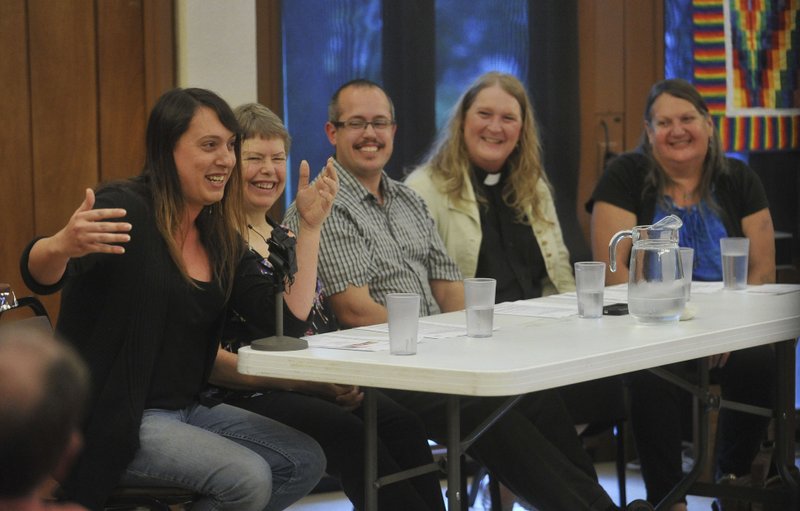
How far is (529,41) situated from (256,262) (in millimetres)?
1992

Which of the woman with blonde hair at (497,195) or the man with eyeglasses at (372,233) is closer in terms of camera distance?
the man with eyeglasses at (372,233)

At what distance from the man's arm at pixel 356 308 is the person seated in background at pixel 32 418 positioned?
182cm

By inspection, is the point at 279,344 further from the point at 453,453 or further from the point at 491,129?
the point at 491,129

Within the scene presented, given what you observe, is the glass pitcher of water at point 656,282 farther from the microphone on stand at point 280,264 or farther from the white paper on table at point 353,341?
the microphone on stand at point 280,264

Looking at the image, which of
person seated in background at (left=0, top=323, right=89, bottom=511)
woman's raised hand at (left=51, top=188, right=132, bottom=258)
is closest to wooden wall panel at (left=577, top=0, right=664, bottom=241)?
woman's raised hand at (left=51, top=188, right=132, bottom=258)

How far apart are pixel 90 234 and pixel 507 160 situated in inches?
72.9

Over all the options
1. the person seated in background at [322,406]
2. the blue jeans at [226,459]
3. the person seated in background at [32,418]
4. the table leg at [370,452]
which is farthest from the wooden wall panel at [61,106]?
the person seated in background at [32,418]

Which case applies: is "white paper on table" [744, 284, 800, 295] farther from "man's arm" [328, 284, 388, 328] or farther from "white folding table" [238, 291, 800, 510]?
"man's arm" [328, 284, 388, 328]

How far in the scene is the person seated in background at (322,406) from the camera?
8.20 ft

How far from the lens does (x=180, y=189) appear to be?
2.42 metres

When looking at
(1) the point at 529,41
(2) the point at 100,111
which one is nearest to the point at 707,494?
(1) the point at 529,41

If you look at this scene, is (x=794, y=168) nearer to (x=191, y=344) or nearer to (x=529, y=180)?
(x=529, y=180)

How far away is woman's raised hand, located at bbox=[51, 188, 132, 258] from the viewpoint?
2102mm

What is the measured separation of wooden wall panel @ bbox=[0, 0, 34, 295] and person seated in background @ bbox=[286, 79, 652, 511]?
952mm
